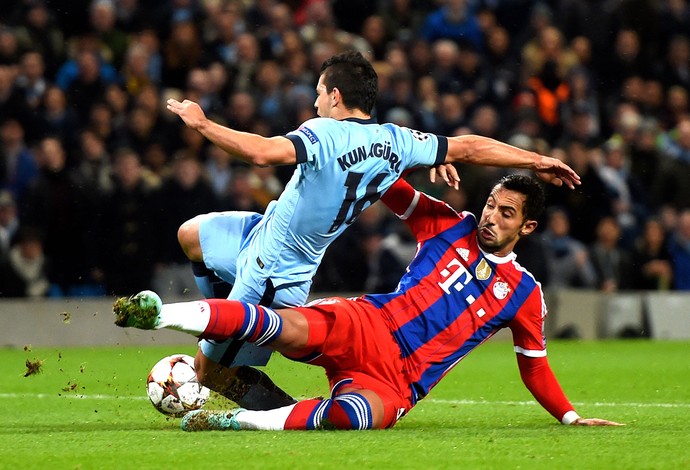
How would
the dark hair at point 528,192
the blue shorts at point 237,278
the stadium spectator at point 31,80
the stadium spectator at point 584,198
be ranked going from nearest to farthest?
the blue shorts at point 237,278
the dark hair at point 528,192
the stadium spectator at point 31,80
the stadium spectator at point 584,198

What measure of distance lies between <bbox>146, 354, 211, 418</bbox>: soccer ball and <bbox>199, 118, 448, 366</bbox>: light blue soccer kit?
347 millimetres

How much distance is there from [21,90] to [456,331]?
6.77 metres

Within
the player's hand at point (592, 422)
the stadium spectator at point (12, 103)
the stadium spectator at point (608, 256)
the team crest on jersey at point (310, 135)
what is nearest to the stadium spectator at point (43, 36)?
the stadium spectator at point (12, 103)

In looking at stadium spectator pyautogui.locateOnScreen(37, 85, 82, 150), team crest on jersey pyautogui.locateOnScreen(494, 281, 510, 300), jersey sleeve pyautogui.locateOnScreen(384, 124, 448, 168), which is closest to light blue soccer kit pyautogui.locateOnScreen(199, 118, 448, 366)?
jersey sleeve pyautogui.locateOnScreen(384, 124, 448, 168)

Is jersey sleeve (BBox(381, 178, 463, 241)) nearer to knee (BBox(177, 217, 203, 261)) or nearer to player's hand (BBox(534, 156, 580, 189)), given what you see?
player's hand (BBox(534, 156, 580, 189))

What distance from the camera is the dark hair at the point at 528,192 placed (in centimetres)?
615

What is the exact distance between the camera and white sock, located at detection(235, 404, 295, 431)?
561 cm

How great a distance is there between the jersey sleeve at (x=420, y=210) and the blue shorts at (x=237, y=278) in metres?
0.63

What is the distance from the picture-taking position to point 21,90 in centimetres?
1161

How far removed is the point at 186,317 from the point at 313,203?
0.91 metres

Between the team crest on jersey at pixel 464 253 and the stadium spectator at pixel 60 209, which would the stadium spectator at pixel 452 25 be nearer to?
the stadium spectator at pixel 60 209

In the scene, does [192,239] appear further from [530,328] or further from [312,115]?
[312,115]

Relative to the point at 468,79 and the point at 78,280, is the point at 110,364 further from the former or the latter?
the point at 468,79

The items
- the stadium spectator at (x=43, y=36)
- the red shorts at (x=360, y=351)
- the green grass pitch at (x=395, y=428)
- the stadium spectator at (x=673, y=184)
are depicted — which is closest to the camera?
the green grass pitch at (x=395, y=428)
